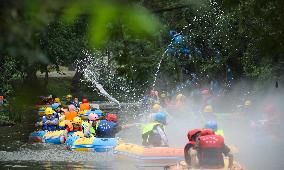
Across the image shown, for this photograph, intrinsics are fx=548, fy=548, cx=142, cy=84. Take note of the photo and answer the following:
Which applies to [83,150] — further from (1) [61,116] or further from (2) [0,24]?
(2) [0,24]

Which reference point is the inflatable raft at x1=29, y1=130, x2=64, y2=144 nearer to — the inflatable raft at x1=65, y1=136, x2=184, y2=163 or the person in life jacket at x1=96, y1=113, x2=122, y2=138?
the inflatable raft at x1=65, y1=136, x2=184, y2=163

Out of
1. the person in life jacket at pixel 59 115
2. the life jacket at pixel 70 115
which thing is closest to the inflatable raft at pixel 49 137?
the person in life jacket at pixel 59 115

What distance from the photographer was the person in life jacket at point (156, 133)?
14656 mm

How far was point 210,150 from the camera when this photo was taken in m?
10.8

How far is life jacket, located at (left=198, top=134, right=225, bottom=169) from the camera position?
1069cm

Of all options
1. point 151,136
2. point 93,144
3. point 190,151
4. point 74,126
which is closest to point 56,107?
point 74,126

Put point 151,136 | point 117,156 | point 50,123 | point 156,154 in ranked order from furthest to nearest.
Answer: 1. point 50,123
2. point 117,156
3. point 151,136
4. point 156,154

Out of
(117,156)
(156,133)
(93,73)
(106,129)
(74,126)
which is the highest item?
(93,73)

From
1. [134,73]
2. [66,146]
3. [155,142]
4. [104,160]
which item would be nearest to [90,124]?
[66,146]

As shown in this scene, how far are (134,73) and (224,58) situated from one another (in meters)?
30.1

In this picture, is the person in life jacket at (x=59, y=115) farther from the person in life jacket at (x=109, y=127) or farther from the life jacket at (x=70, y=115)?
the person in life jacket at (x=109, y=127)

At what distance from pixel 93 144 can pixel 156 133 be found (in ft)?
11.1

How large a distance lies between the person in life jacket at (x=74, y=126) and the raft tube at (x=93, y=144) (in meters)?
1.70

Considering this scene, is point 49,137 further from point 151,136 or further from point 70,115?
point 151,136
